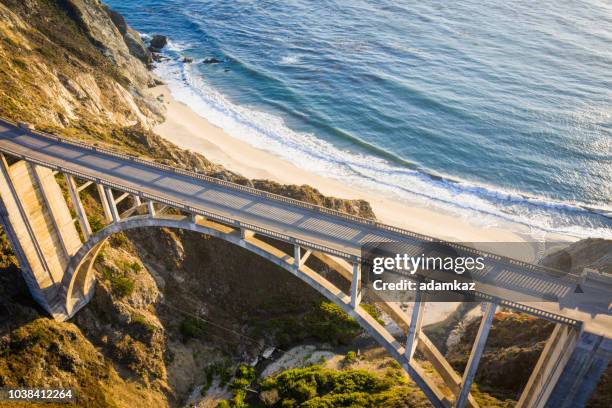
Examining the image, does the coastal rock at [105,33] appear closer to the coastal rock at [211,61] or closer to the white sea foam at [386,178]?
the white sea foam at [386,178]

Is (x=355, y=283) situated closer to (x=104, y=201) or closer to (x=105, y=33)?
(x=104, y=201)

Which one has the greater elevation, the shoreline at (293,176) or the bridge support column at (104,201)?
the bridge support column at (104,201)

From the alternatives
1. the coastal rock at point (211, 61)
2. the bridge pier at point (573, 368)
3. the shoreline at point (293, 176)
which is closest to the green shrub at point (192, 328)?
the shoreline at point (293, 176)

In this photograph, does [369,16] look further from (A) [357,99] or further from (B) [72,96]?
(B) [72,96]

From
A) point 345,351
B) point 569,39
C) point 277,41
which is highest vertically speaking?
point 277,41

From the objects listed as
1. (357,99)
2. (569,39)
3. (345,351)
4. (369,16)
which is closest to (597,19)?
(569,39)

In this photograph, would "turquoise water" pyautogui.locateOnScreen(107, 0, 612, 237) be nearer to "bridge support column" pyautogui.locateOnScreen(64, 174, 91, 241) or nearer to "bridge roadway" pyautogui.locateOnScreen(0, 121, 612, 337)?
"bridge roadway" pyautogui.locateOnScreen(0, 121, 612, 337)
